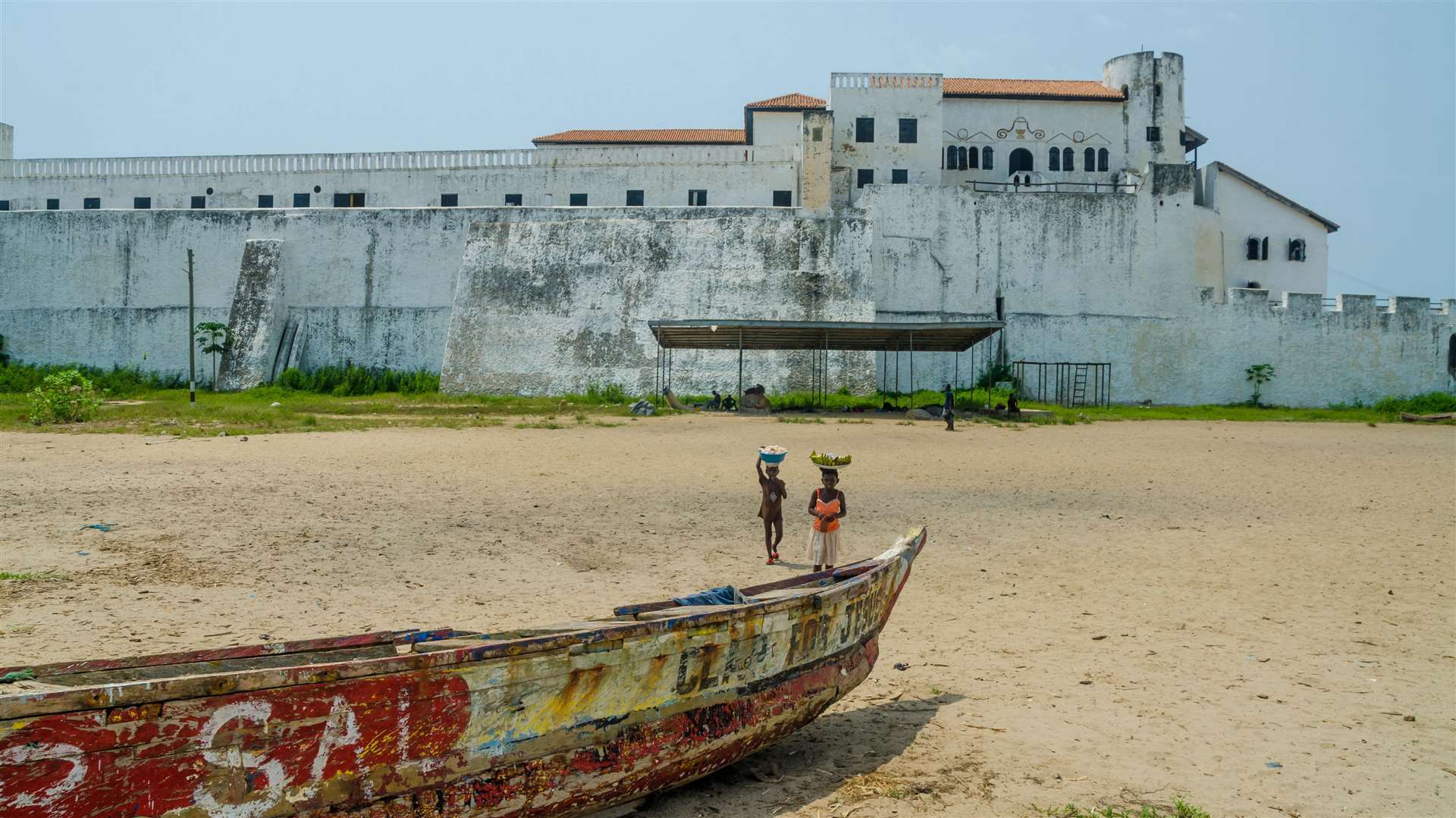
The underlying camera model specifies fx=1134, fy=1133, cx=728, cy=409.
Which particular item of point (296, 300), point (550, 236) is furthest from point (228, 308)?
point (550, 236)

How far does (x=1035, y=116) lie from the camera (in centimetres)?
3425

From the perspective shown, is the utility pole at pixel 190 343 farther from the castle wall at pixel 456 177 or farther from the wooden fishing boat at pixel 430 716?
the wooden fishing boat at pixel 430 716

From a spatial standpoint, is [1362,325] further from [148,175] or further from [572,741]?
[148,175]

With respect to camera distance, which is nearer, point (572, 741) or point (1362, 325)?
point (572, 741)

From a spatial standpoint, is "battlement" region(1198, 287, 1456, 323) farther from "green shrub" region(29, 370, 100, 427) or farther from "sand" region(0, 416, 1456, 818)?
"green shrub" region(29, 370, 100, 427)

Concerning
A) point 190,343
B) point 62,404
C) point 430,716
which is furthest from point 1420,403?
point 190,343

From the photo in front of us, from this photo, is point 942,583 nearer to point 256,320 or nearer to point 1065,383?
point 1065,383

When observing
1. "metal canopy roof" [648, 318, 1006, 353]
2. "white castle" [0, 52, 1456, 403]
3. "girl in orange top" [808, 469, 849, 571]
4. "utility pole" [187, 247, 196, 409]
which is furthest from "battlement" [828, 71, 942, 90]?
"girl in orange top" [808, 469, 849, 571]

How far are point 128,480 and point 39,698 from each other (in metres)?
9.27

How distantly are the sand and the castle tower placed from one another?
20.8m

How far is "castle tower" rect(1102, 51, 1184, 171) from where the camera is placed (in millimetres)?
34062

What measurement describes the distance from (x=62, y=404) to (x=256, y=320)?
10.3 metres

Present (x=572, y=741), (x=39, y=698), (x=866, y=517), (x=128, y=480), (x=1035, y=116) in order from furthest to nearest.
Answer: (x=1035, y=116)
(x=128, y=480)
(x=866, y=517)
(x=572, y=741)
(x=39, y=698)

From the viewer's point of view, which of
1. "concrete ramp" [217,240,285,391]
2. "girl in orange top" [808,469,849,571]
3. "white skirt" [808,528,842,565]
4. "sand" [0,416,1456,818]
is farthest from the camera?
"concrete ramp" [217,240,285,391]
